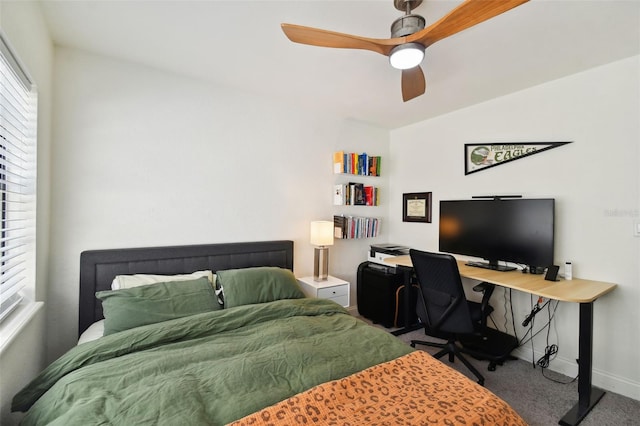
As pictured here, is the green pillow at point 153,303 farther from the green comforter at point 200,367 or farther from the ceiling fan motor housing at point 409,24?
the ceiling fan motor housing at point 409,24

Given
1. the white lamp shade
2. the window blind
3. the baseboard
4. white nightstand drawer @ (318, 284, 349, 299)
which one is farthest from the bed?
the baseboard

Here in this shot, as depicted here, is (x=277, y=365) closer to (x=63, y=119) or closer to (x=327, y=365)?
(x=327, y=365)

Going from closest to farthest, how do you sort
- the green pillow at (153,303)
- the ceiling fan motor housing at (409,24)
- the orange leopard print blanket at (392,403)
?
the orange leopard print blanket at (392,403) → the ceiling fan motor housing at (409,24) → the green pillow at (153,303)

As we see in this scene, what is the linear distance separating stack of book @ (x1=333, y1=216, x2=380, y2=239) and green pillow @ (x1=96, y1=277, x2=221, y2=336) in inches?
65.5

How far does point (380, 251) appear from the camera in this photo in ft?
11.6

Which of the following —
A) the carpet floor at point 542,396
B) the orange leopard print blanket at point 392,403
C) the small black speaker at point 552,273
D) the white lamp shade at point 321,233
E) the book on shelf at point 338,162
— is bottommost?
the carpet floor at point 542,396

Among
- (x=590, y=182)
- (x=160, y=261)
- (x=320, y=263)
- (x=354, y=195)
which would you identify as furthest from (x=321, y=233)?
(x=590, y=182)

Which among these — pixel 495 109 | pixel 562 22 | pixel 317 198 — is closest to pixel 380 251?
pixel 317 198

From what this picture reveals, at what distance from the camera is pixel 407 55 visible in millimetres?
1572

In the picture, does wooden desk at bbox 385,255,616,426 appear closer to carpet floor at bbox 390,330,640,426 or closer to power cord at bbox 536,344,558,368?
carpet floor at bbox 390,330,640,426

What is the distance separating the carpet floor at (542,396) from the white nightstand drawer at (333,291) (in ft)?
3.60

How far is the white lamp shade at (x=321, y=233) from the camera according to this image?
3047 mm

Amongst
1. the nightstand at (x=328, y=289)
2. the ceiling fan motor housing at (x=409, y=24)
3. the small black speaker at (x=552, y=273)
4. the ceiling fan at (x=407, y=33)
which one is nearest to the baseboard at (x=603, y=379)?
the small black speaker at (x=552, y=273)

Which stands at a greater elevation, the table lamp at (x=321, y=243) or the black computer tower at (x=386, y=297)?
the table lamp at (x=321, y=243)
